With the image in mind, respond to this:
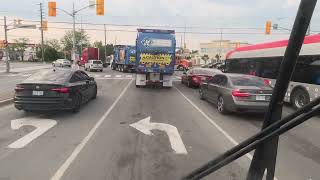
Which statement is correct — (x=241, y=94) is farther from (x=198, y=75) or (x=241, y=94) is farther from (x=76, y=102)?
(x=198, y=75)

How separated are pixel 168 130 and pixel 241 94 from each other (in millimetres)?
3659

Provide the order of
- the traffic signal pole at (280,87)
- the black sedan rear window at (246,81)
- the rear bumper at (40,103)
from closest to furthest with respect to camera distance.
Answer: the traffic signal pole at (280,87) → the rear bumper at (40,103) → the black sedan rear window at (246,81)

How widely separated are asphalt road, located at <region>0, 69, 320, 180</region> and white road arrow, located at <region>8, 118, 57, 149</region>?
9 centimetres

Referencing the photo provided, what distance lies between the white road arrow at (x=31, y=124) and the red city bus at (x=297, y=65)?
685cm

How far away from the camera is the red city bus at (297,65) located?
14.4m

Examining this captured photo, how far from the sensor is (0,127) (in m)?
10.6

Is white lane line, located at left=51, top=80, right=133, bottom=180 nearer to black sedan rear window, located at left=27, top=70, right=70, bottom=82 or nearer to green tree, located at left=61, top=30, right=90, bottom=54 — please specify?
black sedan rear window, located at left=27, top=70, right=70, bottom=82

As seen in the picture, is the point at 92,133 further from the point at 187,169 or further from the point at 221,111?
the point at 221,111

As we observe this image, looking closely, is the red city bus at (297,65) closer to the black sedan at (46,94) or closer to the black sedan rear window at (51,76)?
the black sedan at (46,94)

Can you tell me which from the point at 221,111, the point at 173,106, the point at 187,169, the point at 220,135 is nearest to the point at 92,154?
the point at 187,169

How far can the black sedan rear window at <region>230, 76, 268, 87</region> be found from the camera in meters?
13.6

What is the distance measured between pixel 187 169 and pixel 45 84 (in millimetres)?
6941

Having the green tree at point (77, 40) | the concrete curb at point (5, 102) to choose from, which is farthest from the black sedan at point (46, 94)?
the green tree at point (77, 40)

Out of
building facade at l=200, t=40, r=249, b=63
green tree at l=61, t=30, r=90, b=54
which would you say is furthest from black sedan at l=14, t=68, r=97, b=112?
building facade at l=200, t=40, r=249, b=63
